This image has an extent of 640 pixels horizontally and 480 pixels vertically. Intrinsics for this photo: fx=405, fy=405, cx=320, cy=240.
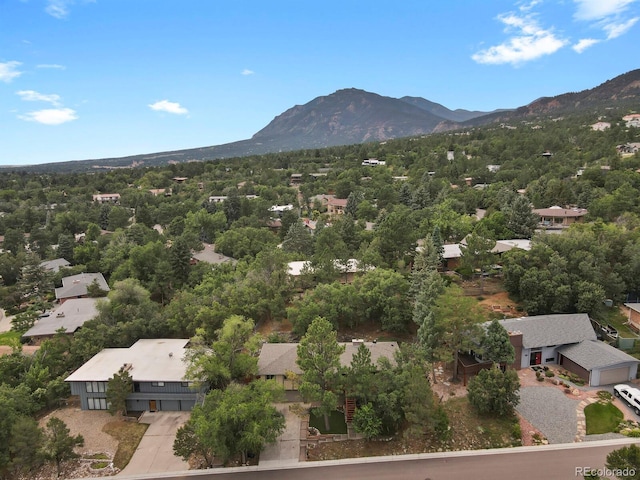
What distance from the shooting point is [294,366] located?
2216 centimetres

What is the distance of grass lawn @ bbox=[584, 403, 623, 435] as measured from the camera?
714 inches

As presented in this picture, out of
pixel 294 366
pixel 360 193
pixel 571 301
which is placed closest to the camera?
pixel 294 366

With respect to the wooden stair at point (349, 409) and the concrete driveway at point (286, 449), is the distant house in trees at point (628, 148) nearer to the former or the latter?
the wooden stair at point (349, 409)

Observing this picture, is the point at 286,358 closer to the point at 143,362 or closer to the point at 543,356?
the point at 143,362

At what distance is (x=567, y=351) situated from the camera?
75.6 feet

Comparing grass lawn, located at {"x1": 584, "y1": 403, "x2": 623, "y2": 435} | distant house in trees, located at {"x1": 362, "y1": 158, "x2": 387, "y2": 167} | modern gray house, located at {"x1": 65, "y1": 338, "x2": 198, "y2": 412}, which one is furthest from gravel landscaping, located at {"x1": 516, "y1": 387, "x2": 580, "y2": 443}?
distant house in trees, located at {"x1": 362, "y1": 158, "x2": 387, "y2": 167}

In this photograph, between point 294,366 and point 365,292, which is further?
point 365,292

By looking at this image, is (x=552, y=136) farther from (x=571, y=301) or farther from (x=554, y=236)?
(x=571, y=301)

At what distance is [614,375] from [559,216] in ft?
100

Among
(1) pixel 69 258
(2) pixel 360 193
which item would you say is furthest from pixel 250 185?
(1) pixel 69 258

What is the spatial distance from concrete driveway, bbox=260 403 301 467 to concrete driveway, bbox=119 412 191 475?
355cm

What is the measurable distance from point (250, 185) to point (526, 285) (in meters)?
59.0

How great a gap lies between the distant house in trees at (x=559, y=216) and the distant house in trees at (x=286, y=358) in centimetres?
3280

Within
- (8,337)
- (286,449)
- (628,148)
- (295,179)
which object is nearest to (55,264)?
(8,337)
